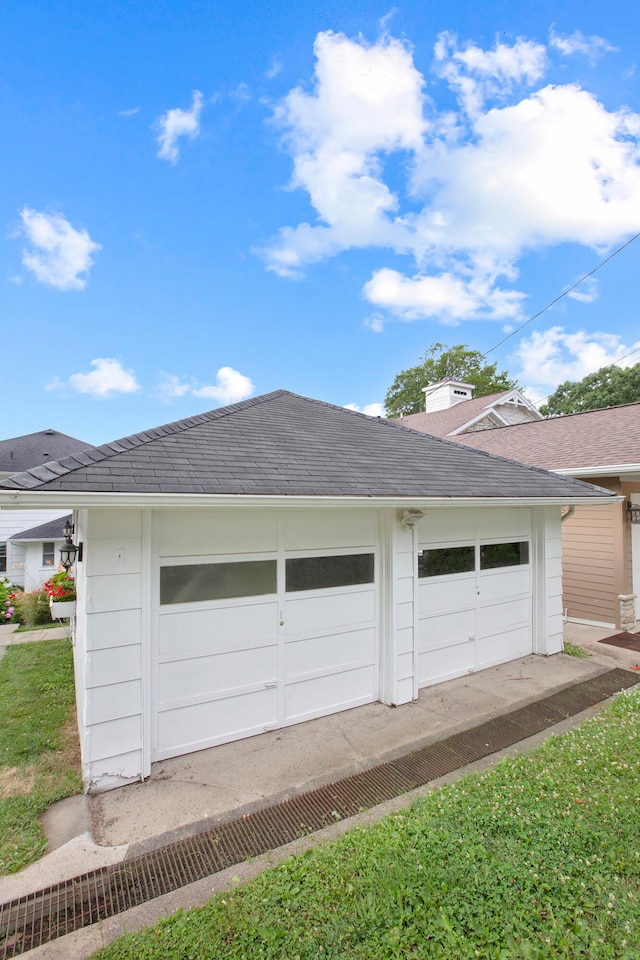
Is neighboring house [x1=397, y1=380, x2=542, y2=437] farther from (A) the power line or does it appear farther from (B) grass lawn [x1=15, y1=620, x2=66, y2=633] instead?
(B) grass lawn [x1=15, y1=620, x2=66, y2=633]

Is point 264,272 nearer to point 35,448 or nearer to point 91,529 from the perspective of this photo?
point 35,448

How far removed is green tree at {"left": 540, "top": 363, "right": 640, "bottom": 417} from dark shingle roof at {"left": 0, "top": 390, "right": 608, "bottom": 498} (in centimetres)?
2922

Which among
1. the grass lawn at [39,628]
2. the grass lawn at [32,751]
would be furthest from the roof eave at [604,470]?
the grass lawn at [39,628]

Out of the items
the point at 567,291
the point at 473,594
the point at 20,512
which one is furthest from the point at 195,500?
the point at 20,512

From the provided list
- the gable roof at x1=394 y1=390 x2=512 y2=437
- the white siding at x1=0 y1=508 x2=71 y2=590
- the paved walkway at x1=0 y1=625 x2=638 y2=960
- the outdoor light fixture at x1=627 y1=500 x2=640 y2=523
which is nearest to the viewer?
the paved walkway at x1=0 y1=625 x2=638 y2=960

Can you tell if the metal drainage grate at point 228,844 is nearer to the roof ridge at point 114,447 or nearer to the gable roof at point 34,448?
the roof ridge at point 114,447

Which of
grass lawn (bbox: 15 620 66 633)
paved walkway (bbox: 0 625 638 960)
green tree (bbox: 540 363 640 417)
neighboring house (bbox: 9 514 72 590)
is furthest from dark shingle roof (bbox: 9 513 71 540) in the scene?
green tree (bbox: 540 363 640 417)

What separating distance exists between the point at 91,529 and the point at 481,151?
11633mm

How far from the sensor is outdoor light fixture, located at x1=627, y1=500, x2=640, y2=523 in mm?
7836

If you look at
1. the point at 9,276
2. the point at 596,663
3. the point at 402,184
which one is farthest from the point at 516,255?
the point at 9,276

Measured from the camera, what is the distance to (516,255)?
1419 centimetres

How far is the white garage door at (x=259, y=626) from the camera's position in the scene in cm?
398

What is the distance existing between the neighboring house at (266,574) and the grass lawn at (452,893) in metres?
1.67

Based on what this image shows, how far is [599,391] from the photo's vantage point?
33.7 meters
